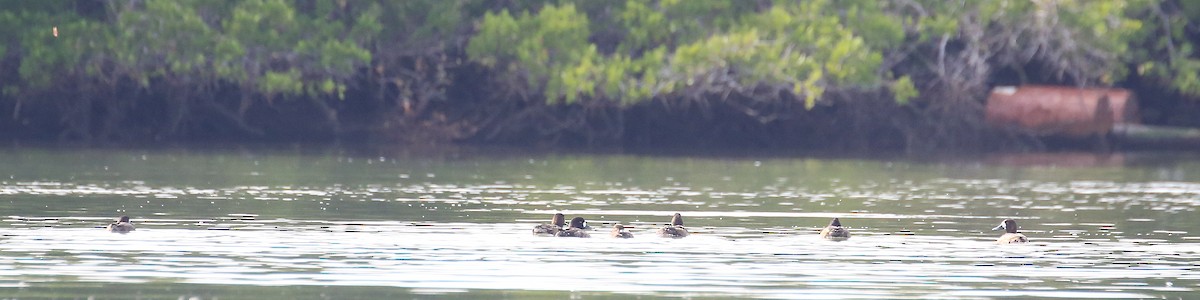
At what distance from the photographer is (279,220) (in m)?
20.3

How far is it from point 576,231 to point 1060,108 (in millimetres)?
27107

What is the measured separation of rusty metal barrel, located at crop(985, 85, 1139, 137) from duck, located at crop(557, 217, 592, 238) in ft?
85.6

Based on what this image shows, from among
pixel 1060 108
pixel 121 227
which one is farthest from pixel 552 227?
pixel 1060 108

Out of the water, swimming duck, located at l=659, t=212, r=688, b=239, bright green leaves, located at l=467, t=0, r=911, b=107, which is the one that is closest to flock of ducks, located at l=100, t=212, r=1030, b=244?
swimming duck, located at l=659, t=212, r=688, b=239

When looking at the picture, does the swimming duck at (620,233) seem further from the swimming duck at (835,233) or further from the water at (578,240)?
the swimming duck at (835,233)

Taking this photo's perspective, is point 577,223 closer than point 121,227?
No

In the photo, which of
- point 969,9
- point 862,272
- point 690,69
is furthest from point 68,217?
point 969,9

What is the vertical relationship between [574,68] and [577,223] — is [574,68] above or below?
above

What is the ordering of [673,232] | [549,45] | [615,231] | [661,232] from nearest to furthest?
[673,232] < [615,231] < [661,232] < [549,45]

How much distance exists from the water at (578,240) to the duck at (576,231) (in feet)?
0.51

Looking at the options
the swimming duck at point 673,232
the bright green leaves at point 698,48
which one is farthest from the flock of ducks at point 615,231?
the bright green leaves at point 698,48

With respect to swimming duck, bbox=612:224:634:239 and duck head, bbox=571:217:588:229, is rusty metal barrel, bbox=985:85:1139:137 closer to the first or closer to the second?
duck head, bbox=571:217:588:229

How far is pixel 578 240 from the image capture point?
721 inches

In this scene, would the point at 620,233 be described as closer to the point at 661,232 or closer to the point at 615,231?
the point at 615,231
